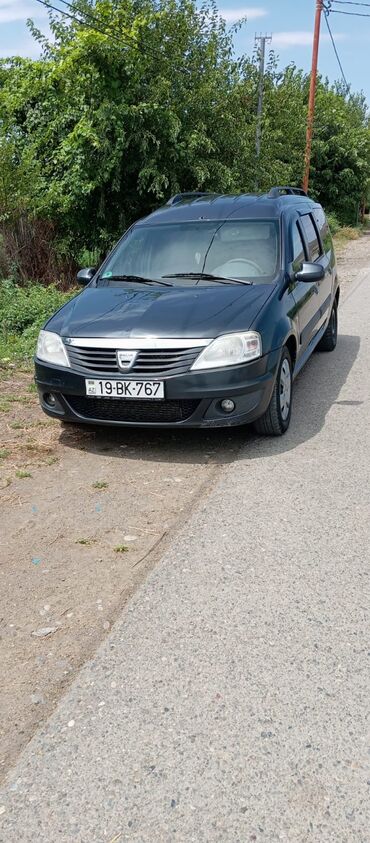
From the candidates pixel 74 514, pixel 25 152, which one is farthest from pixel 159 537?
pixel 25 152

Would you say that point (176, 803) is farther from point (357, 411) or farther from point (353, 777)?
point (357, 411)

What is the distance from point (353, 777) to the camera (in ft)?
7.75

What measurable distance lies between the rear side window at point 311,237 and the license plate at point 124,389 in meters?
2.91

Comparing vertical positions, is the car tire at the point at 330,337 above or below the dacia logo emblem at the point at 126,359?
below

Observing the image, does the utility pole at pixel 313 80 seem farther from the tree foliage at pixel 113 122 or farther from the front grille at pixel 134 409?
the front grille at pixel 134 409

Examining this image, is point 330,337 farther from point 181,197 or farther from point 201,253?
point 201,253

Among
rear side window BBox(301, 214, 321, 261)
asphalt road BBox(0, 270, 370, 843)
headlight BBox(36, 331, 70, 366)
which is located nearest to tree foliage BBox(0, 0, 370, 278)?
rear side window BBox(301, 214, 321, 261)

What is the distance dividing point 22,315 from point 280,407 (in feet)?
16.5

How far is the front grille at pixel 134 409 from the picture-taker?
503 cm

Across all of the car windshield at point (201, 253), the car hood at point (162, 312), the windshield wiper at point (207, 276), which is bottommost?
the car hood at point (162, 312)

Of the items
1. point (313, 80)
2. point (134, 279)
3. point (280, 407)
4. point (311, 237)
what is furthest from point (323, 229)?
point (313, 80)

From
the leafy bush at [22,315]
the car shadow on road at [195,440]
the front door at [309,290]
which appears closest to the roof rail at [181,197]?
the front door at [309,290]

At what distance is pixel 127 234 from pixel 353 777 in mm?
5318

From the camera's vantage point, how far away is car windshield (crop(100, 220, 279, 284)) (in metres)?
5.99
